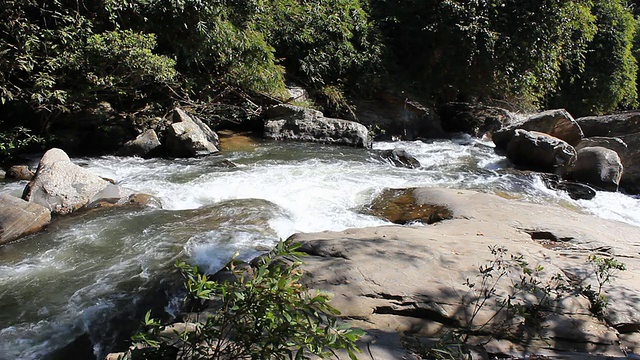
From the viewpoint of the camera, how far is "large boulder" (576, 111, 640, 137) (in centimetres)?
1095

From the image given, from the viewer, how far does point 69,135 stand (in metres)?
9.12

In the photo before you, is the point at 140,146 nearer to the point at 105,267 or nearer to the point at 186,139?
the point at 186,139

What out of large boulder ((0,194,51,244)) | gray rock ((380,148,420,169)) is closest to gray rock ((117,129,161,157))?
large boulder ((0,194,51,244))

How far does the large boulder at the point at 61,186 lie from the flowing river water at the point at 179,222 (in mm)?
353

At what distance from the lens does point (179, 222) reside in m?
5.57

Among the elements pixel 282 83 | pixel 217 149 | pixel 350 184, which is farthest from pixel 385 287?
pixel 282 83

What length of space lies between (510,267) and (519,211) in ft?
7.47

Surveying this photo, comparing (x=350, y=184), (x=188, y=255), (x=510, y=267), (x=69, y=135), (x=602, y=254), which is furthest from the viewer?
(x=69, y=135)

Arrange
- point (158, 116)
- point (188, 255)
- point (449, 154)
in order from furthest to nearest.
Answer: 1. point (449, 154)
2. point (158, 116)
3. point (188, 255)

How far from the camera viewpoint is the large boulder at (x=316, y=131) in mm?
11070

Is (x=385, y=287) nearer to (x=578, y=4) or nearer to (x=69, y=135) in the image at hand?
(x=69, y=135)

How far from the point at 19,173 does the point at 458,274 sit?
7270mm

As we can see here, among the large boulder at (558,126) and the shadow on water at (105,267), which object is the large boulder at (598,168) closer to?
the large boulder at (558,126)

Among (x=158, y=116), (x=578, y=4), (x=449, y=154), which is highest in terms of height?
(x=578, y=4)
